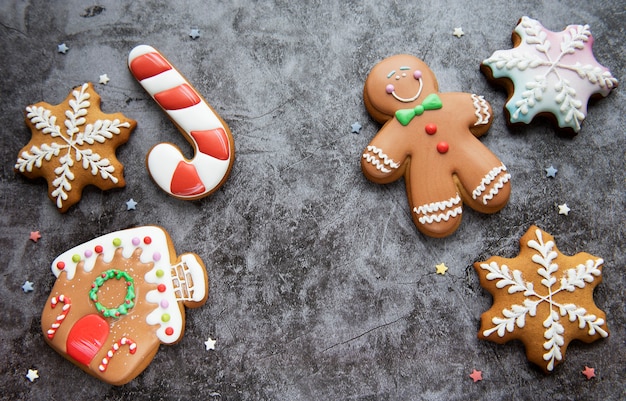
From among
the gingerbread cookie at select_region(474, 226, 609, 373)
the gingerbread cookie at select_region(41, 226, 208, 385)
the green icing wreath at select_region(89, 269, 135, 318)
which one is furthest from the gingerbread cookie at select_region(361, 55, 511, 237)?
the green icing wreath at select_region(89, 269, 135, 318)

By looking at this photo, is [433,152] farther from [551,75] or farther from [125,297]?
[125,297]

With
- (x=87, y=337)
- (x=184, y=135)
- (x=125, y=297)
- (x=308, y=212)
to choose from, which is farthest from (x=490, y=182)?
(x=87, y=337)

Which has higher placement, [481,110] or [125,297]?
[481,110]

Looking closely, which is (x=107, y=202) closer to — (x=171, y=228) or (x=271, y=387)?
(x=171, y=228)

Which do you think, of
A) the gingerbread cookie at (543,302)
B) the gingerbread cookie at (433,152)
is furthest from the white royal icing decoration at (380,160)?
the gingerbread cookie at (543,302)

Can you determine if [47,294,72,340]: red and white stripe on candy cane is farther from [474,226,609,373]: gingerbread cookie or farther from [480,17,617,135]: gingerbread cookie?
[480,17,617,135]: gingerbread cookie

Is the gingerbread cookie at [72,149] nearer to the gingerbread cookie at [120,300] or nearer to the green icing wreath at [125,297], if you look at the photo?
the gingerbread cookie at [120,300]

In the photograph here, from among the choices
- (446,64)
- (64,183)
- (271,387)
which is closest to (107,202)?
(64,183)
